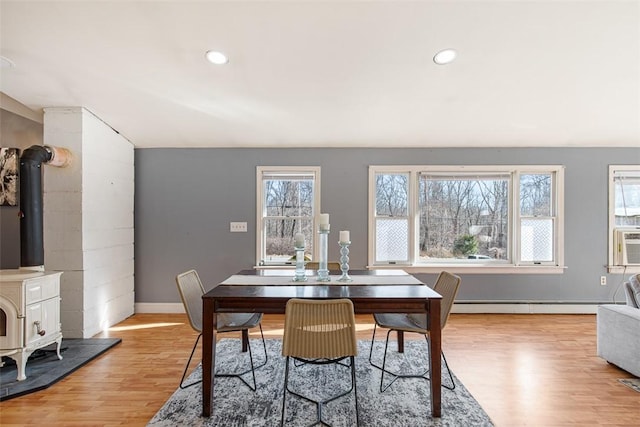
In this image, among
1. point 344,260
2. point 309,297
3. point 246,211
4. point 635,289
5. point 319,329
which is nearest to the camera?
point 319,329

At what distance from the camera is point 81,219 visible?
3.44m

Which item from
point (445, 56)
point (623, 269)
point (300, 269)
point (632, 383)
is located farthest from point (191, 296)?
point (623, 269)

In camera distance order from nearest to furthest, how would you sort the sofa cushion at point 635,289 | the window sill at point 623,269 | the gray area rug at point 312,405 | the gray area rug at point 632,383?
the gray area rug at point 312,405 → the gray area rug at point 632,383 → the sofa cushion at point 635,289 → the window sill at point 623,269

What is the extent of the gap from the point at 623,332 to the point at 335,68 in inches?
125

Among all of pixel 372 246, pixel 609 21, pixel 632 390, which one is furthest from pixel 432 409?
pixel 609 21

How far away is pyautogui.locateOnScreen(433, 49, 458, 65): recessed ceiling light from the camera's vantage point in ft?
8.82

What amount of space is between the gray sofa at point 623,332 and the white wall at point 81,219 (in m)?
4.85

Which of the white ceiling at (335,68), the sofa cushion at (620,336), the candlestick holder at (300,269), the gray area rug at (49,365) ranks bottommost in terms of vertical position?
the gray area rug at (49,365)

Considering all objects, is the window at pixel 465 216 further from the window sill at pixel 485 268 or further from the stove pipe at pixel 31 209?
the stove pipe at pixel 31 209

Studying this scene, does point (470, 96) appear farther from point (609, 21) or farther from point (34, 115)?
point (34, 115)

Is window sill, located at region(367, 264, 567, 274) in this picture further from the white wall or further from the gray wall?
the white wall

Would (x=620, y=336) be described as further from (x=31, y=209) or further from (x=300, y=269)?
(x=31, y=209)

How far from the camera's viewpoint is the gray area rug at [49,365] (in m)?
2.46

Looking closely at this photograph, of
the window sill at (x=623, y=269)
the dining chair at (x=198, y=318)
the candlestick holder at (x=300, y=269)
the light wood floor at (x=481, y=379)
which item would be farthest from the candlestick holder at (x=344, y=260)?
the window sill at (x=623, y=269)
